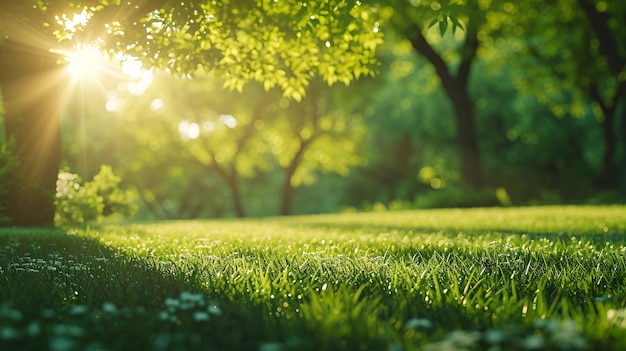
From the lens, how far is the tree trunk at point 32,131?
11.5m

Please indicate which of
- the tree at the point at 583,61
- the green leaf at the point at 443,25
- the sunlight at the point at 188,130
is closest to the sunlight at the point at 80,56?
the green leaf at the point at 443,25

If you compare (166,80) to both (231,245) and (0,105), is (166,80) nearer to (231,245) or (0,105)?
(0,105)

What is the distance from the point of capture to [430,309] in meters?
4.48

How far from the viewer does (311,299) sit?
4.61m

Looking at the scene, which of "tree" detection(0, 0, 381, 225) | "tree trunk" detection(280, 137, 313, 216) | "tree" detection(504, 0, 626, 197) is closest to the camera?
"tree" detection(0, 0, 381, 225)

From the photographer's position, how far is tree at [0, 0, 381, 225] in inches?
317

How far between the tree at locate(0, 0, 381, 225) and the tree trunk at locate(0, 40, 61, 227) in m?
0.02

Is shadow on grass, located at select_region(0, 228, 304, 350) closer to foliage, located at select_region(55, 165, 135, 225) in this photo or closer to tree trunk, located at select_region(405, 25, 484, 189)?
foliage, located at select_region(55, 165, 135, 225)

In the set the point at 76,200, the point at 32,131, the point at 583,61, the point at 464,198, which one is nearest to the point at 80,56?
the point at 32,131

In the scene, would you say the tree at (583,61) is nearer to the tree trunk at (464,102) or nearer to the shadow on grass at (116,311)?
the tree trunk at (464,102)

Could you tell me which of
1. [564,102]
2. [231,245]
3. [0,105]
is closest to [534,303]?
[231,245]

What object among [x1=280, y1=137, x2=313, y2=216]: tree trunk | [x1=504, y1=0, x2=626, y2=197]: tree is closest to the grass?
[x1=504, y1=0, x2=626, y2=197]: tree

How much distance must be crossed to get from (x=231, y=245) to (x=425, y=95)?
37.0 metres

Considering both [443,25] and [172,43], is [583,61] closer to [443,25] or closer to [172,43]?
[172,43]
